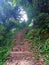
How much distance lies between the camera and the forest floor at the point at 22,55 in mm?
5981

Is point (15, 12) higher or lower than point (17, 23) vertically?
higher

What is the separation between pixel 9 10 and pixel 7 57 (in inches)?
244

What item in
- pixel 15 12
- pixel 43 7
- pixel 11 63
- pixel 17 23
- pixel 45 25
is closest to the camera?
pixel 11 63

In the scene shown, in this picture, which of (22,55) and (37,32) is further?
(37,32)

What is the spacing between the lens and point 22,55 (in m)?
6.54

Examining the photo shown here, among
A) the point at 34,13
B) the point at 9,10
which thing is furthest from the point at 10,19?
the point at 34,13

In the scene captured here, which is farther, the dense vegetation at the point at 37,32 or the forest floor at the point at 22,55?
the dense vegetation at the point at 37,32

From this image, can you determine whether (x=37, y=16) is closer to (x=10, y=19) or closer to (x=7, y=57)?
(x=7, y=57)

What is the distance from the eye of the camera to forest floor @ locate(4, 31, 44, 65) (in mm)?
5981

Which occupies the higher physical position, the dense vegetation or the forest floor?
the dense vegetation

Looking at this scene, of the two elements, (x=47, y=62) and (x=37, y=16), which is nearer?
(x=47, y=62)

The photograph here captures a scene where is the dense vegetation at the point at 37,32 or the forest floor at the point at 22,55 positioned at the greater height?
the dense vegetation at the point at 37,32

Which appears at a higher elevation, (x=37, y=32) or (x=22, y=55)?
(x=37, y=32)

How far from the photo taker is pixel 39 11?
8.88 meters
